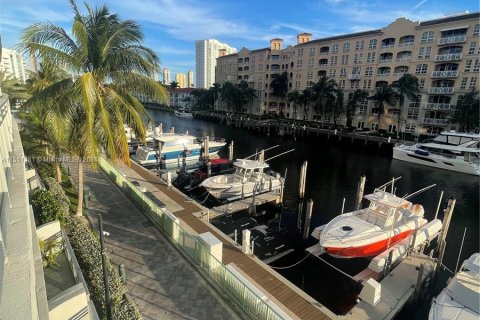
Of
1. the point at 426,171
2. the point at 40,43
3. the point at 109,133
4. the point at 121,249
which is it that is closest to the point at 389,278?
the point at 121,249

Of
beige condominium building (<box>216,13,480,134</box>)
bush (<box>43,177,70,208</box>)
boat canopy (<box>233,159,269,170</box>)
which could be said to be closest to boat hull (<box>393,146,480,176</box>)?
beige condominium building (<box>216,13,480,134</box>)

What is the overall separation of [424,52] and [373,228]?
52.7 m

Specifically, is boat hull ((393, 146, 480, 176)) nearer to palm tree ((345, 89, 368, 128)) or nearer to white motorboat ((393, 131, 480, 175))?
white motorboat ((393, 131, 480, 175))

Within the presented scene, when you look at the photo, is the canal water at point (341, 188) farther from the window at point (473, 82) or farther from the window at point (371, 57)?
the window at point (371, 57)

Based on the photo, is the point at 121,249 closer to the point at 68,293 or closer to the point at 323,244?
the point at 68,293

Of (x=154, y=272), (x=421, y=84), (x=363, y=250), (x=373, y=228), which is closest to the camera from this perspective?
(x=154, y=272)

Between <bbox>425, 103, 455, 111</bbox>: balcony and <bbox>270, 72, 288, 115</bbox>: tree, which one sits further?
<bbox>270, 72, 288, 115</bbox>: tree

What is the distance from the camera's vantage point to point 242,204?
21344mm

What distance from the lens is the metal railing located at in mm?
8664

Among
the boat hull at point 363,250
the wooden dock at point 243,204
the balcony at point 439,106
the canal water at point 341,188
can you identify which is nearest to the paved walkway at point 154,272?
the wooden dock at point 243,204

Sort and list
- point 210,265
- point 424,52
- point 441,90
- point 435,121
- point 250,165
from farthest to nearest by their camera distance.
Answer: point 424,52
point 435,121
point 441,90
point 250,165
point 210,265

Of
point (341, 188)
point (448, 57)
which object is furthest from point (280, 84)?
point (341, 188)

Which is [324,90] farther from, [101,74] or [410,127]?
[101,74]

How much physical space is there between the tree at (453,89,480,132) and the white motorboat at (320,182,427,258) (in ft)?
126
